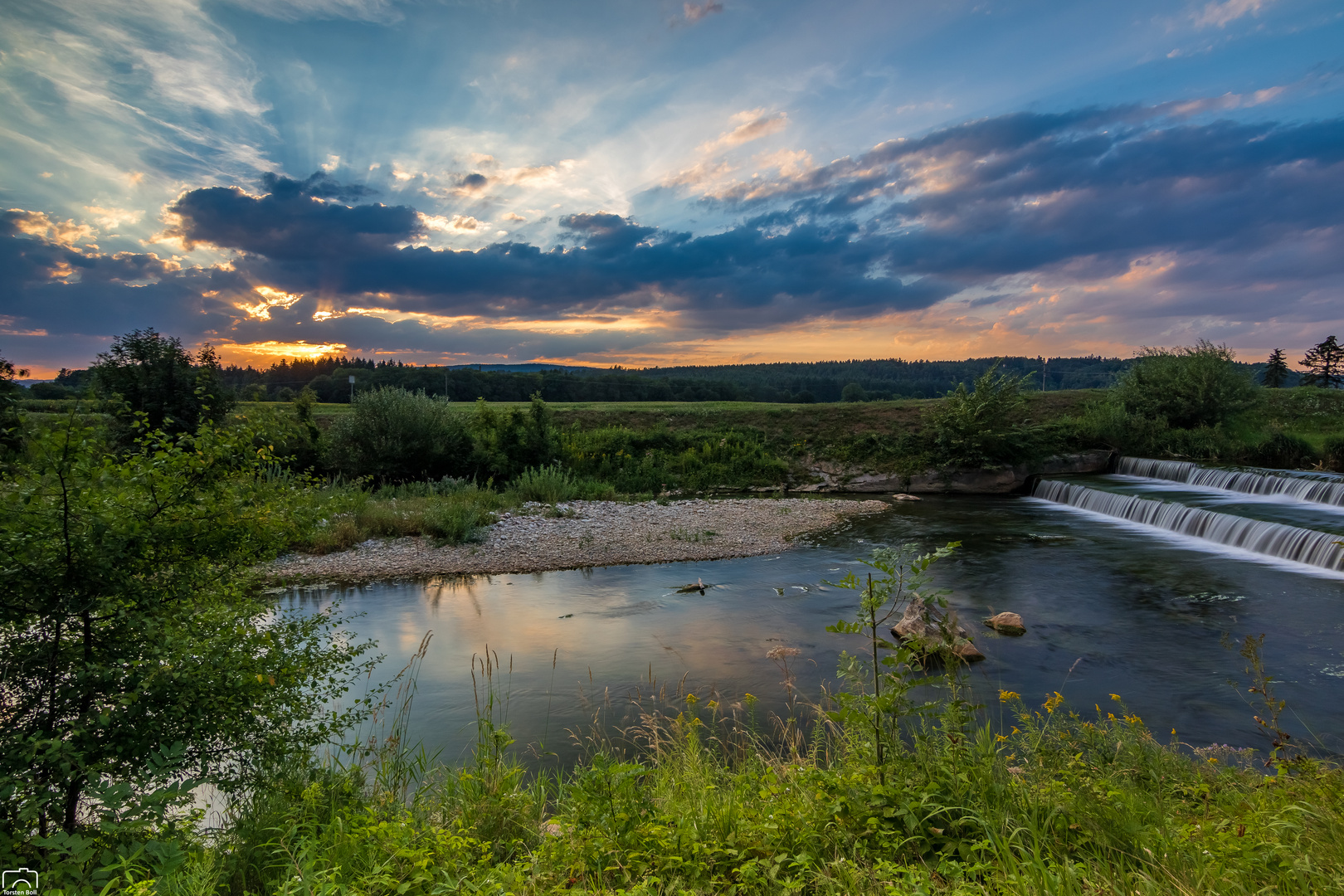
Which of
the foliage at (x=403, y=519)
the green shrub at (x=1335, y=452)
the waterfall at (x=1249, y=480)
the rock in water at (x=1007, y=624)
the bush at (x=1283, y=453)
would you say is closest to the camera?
the rock in water at (x=1007, y=624)

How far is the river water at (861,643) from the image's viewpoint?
753cm

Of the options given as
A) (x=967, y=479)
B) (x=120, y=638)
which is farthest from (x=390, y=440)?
(x=967, y=479)

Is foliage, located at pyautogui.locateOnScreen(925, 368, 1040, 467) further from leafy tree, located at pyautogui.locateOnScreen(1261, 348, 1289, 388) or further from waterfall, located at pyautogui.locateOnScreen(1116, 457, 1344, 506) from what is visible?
leafy tree, located at pyautogui.locateOnScreen(1261, 348, 1289, 388)

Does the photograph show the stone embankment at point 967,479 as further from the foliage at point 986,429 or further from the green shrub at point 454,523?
the green shrub at point 454,523

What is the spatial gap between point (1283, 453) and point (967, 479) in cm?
1170

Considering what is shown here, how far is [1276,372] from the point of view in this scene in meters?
54.7

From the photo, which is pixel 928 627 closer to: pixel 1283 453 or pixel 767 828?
pixel 767 828

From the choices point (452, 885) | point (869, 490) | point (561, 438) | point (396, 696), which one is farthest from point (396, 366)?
point (452, 885)

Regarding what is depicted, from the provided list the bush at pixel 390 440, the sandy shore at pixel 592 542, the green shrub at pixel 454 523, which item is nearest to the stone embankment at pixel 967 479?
the sandy shore at pixel 592 542

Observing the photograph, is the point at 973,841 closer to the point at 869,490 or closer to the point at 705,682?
the point at 705,682

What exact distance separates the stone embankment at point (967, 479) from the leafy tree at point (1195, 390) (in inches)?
140

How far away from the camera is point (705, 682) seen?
834 cm

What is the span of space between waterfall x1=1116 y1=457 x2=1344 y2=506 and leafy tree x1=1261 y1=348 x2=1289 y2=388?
42.7 meters

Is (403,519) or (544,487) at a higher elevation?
(544,487)
